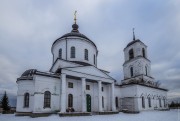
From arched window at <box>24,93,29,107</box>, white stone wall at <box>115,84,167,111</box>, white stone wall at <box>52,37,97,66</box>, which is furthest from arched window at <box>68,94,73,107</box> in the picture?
white stone wall at <box>115,84,167,111</box>

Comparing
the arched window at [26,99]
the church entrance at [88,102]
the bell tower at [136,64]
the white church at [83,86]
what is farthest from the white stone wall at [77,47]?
the bell tower at [136,64]

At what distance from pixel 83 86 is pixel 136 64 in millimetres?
15502

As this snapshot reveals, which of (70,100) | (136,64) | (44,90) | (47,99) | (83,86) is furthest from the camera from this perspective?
(136,64)

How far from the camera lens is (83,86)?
20.7m

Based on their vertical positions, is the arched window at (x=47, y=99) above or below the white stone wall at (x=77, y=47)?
below

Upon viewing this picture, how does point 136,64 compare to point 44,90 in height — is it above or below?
above

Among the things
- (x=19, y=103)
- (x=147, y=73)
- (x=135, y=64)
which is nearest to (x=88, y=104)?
(x=19, y=103)

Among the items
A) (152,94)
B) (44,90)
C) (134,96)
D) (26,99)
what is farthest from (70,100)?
(152,94)

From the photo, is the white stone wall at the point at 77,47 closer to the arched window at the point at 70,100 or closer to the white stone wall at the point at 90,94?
the white stone wall at the point at 90,94

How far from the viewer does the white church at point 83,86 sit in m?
18.8

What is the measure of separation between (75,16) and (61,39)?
7.04m

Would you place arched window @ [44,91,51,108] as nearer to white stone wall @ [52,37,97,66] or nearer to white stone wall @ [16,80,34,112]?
white stone wall @ [16,80,34,112]

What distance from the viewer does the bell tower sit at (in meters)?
31.2

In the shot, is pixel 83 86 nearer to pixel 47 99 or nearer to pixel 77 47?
pixel 47 99
